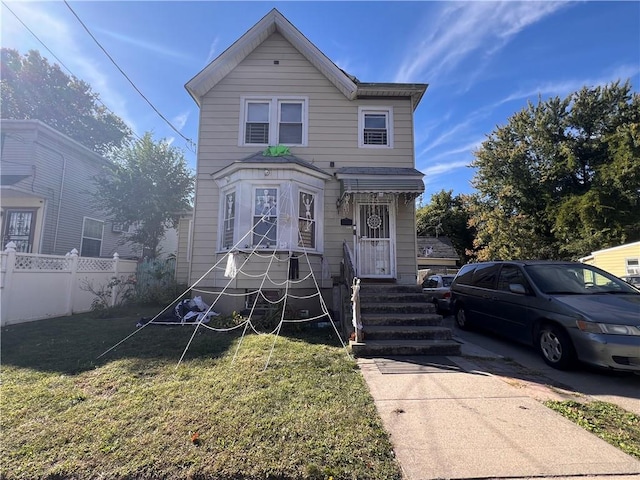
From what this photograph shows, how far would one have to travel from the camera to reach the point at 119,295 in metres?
10.4

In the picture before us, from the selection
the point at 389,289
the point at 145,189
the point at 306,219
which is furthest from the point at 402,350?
the point at 145,189

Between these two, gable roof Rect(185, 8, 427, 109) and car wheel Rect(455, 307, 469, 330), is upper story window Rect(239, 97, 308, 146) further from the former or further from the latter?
car wheel Rect(455, 307, 469, 330)

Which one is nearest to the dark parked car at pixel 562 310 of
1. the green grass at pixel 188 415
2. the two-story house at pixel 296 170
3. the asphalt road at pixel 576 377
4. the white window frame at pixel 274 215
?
the asphalt road at pixel 576 377

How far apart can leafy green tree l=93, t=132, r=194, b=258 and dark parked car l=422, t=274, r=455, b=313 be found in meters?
12.7

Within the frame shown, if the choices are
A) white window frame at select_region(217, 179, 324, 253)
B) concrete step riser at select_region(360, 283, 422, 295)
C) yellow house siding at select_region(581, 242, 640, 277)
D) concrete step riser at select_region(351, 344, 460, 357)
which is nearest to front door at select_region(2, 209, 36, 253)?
white window frame at select_region(217, 179, 324, 253)

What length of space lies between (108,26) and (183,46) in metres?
1.92

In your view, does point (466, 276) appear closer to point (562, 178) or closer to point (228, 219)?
point (228, 219)

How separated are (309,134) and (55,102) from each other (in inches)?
1011

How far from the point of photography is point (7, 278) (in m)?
7.07

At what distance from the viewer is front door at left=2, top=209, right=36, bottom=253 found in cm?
1245

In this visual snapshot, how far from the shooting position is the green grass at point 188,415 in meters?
2.37

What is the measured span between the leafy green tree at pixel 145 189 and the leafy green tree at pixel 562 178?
2516 cm

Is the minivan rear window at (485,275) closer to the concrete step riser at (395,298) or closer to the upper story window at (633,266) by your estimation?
the concrete step riser at (395,298)

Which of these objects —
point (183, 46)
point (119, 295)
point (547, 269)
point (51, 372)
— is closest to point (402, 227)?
point (547, 269)
